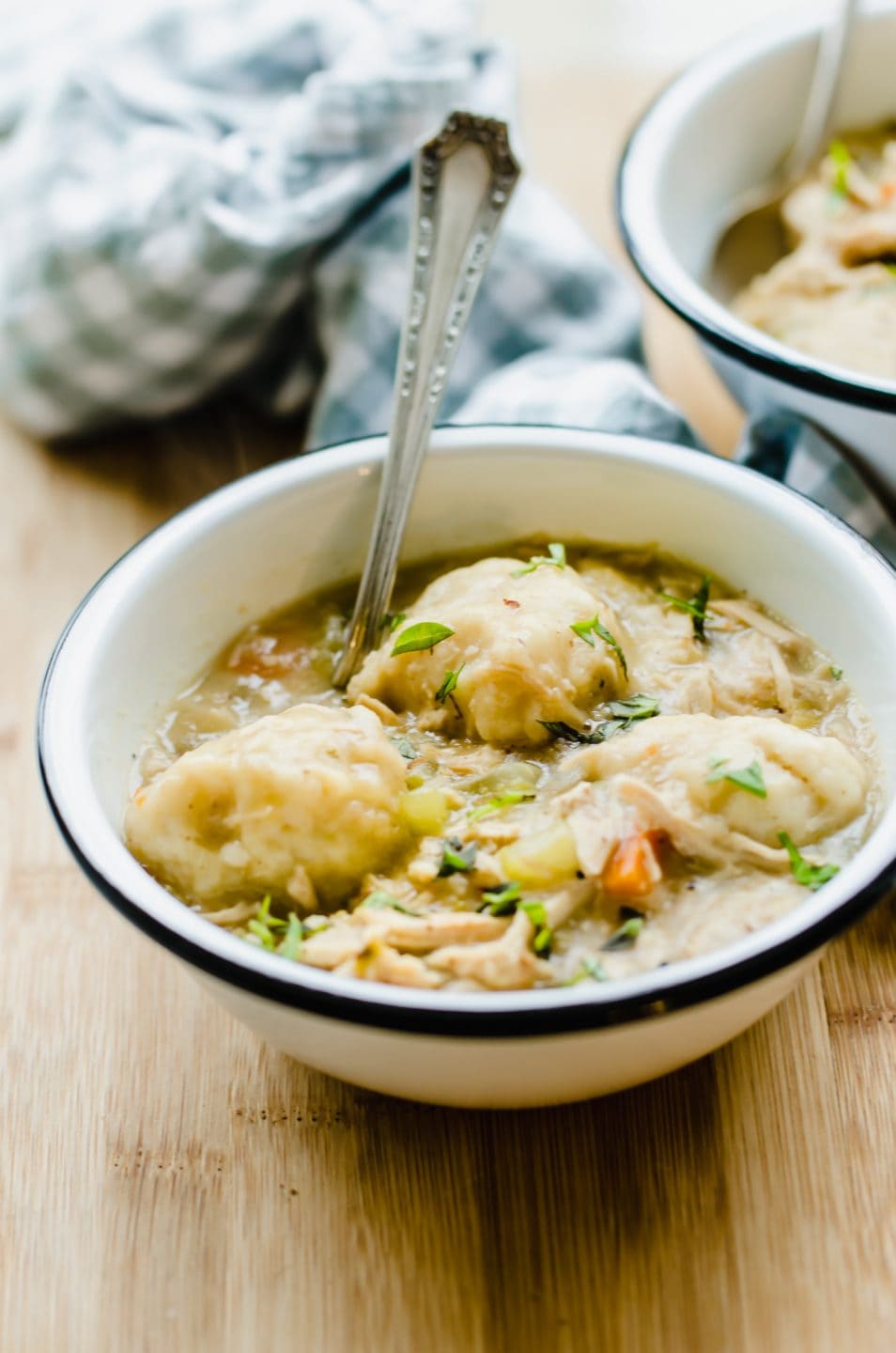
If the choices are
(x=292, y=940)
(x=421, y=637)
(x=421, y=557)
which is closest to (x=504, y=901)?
(x=292, y=940)

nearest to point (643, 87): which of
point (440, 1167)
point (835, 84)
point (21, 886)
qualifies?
point (835, 84)

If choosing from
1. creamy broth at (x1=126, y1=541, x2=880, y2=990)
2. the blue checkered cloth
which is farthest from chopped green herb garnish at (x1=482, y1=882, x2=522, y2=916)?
the blue checkered cloth

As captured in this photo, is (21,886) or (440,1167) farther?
(21,886)

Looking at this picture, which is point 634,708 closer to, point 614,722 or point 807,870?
point 614,722

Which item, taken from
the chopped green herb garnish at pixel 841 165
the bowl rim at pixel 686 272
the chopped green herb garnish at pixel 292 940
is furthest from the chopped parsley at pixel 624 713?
the chopped green herb garnish at pixel 841 165

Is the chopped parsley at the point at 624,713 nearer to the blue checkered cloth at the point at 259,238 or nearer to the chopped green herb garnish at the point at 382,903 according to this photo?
the chopped green herb garnish at the point at 382,903

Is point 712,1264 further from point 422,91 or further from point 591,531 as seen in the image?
point 422,91
